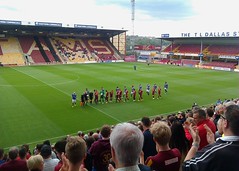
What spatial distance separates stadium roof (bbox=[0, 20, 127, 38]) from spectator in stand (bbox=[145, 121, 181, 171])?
55615 mm

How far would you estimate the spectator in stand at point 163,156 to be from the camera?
3520 millimetres

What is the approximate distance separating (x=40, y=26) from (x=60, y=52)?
28.6ft

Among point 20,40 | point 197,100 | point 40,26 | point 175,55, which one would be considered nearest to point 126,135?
point 197,100

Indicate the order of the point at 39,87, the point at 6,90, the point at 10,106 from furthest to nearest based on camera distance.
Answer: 1. the point at 39,87
2. the point at 6,90
3. the point at 10,106

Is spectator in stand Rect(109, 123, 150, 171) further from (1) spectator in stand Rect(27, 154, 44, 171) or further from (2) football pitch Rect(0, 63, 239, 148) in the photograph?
(2) football pitch Rect(0, 63, 239, 148)

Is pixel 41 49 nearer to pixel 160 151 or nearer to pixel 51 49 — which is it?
pixel 51 49

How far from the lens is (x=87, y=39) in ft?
238

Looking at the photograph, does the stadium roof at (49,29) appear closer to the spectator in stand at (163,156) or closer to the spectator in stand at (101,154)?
the spectator in stand at (101,154)

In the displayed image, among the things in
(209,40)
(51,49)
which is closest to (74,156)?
(51,49)

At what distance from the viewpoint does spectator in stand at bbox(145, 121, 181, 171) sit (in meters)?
3.52

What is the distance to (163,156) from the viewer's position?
3562 millimetres

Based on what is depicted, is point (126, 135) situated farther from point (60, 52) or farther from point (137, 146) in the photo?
point (60, 52)

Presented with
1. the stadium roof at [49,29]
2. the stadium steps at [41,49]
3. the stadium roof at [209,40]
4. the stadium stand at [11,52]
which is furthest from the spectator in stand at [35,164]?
the stadium roof at [209,40]

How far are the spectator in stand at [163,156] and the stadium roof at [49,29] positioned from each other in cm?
5562
